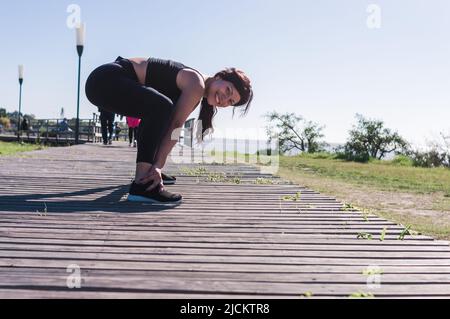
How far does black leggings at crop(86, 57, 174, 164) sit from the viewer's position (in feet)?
11.3

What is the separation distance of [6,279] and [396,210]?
507 cm

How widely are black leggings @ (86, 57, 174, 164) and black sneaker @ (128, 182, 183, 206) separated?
0.23 m

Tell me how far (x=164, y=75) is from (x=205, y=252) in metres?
1.99

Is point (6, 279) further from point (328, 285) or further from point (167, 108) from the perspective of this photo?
point (167, 108)

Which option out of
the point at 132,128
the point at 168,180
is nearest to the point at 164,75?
the point at 168,180

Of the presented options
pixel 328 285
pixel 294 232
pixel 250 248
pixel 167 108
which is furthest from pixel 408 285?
pixel 167 108

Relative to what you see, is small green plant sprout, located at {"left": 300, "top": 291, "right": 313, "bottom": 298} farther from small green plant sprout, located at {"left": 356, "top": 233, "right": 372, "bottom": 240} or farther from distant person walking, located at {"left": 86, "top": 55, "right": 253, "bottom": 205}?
distant person walking, located at {"left": 86, "top": 55, "right": 253, "bottom": 205}

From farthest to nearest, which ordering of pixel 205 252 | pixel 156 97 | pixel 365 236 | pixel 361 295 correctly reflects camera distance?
1. pixel 156 97
2. pixel 365 236
3. pixel 205 252
4. pixel 361 295

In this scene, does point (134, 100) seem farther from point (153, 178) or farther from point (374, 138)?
point (374, 138)

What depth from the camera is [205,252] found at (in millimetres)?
2143

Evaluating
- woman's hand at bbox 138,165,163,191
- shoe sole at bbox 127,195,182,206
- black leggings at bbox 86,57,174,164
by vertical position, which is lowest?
shoe sole at bbox 127,195,182,206

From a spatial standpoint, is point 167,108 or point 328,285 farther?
point 167,108

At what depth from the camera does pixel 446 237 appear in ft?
12.7

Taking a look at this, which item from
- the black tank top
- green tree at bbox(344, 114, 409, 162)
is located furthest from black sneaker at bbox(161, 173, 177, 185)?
green tree at bbox(344, 114, 409, 162)
